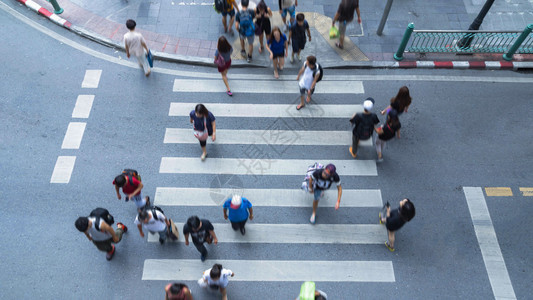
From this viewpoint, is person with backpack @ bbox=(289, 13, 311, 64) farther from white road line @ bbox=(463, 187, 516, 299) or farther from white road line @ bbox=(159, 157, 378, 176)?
white road line @ bbox=(463, 187, 516, 299)

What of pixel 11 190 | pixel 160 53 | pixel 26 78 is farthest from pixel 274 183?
pixel 26 78

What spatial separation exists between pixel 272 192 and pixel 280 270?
1.74 m

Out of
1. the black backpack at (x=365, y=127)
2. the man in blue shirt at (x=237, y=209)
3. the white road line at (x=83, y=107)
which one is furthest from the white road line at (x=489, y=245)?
the white road line at (x=83, y=107)

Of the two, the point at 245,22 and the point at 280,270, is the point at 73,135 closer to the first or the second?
the point at 245,22

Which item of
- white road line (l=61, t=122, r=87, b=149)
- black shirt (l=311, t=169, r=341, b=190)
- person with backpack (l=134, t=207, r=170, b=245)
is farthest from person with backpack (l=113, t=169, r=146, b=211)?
black shirt (l=311, t=169, r=341, b=190)

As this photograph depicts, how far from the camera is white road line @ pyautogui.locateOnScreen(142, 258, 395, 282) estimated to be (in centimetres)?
752

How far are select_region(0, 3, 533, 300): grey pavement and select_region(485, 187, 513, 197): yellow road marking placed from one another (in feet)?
0.33

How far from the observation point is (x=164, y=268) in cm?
764

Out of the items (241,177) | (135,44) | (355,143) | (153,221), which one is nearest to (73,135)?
(135,44)

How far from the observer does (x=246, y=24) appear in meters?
9.78

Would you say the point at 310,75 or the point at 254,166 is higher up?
the point at 310,75

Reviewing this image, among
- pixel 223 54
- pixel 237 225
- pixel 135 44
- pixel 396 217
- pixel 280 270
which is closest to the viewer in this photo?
pixel 396 217

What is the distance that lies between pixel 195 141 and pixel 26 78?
A: 17.2ft

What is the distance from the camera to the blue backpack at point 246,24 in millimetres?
9680
